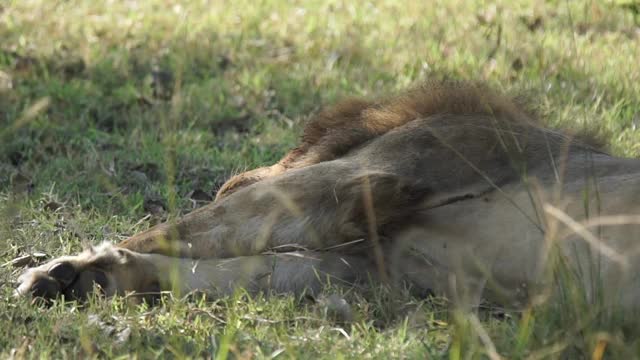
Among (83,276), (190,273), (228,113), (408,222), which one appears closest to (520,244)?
(408,222)

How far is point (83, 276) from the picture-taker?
3.45 meters

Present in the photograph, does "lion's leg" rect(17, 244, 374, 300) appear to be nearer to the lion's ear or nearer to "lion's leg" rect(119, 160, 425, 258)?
"lion's leg" rect(119, 160, 425, 258)

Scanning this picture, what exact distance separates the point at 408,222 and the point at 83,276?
987 mm

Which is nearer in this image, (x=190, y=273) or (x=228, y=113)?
(x=190, y=273)

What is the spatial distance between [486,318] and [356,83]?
346 cm

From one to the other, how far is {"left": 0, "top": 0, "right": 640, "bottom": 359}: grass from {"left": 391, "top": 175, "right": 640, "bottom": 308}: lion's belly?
0.14 meters

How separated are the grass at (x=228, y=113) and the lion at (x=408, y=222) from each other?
0.13m

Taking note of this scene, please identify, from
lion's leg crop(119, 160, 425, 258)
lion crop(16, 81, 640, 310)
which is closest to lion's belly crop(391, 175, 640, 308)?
lion crop(16, 81, 640, 310)

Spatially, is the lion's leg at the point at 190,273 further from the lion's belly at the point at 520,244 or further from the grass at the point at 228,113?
the lion's belly at the point at 520,244

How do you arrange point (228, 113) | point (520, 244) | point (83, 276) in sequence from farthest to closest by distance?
1. point (228, 113)
2. point (83, 276)
3. point (520, 244)

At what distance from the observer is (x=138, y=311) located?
10.8 feet

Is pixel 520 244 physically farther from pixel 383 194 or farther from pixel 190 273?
pixel 190 273

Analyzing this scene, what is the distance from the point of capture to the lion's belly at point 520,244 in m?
2.95

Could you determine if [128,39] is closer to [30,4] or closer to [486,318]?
[30,4]
